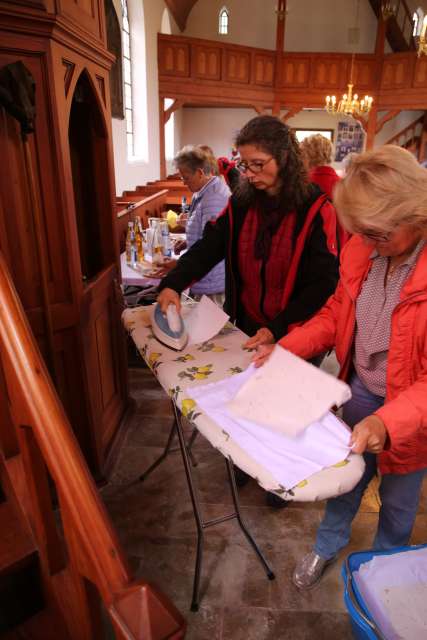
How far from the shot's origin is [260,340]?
161 centimetres

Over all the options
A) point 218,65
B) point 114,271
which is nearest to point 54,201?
point 114,271

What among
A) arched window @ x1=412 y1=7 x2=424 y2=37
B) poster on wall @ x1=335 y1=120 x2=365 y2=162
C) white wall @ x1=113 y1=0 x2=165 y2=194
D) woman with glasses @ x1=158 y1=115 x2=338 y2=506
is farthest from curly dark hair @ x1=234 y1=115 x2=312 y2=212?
arched window @ x1=412 y1=7 x2=424 y2=37

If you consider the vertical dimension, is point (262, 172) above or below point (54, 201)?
above

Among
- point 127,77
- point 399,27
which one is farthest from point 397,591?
point 399,27

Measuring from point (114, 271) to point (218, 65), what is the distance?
972cm

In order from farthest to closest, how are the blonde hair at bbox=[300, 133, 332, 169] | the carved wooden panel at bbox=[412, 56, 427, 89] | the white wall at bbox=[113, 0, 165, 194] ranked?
the carved wooden panel at bbox=[412, 56, 427, 89] → the white wall at bbox=[113, 0, 165, 194] → the blonde hair at bbox=[300, 133, 332, 169]

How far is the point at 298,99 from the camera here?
1150 cm

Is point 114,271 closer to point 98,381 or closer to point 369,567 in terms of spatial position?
point 98,381

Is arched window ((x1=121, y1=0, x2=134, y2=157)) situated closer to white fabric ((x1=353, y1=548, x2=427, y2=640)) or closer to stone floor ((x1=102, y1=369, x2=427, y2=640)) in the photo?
stone floor ((x1=102, y1=369, x2=427, y2=640))

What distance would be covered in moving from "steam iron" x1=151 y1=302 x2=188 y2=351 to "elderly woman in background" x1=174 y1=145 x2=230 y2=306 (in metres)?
1.43

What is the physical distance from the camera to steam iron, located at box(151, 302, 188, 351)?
5.11 feet

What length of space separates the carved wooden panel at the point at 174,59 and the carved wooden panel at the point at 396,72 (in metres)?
5.18

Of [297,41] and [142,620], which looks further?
[297,41]

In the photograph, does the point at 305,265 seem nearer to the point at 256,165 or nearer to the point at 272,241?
the point at 272,241
